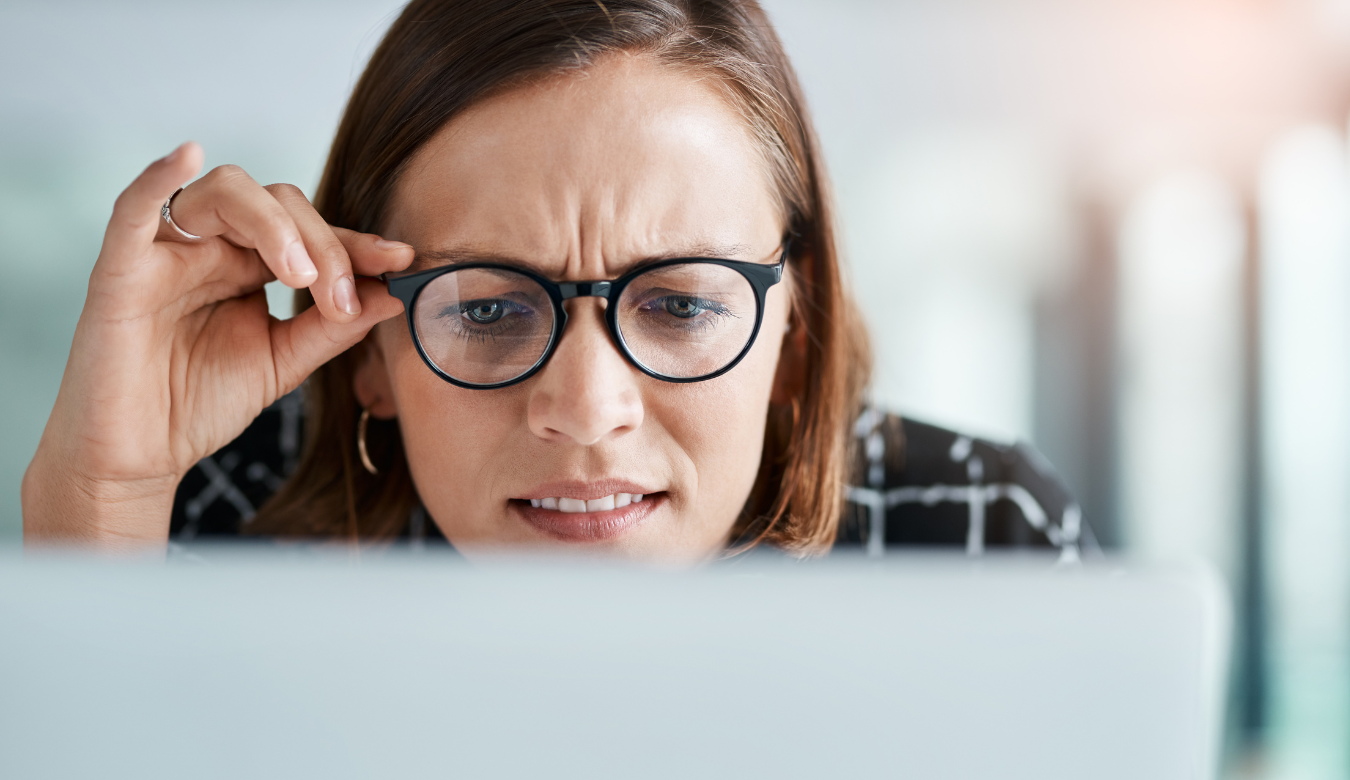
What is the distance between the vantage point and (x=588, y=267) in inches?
31.6

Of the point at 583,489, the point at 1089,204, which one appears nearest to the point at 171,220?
the point at 583,489

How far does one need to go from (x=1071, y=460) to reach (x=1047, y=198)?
1048 mm

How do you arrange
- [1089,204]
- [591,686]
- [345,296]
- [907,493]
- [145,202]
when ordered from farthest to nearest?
1. [1089,204]
2. [907,493]
3. [345,296]
4. [145,202]
5. [591,686]

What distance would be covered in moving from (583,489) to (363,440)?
0.46 meters

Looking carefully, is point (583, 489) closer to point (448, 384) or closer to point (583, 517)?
point (583, 517)

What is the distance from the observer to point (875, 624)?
0.29 metres

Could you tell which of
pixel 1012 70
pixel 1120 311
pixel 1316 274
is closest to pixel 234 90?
pixel 1012 70

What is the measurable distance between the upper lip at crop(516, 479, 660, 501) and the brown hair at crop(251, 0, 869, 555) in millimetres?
295

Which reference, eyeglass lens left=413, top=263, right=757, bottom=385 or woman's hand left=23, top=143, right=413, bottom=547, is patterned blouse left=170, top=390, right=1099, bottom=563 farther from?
eyeglass lens left=413, top=263, right=757, bottom=385

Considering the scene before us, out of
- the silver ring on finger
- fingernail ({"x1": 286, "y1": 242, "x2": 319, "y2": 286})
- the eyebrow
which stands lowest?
fingernail ({"x1": 286, "y1": 242, "x2": 319, "y2": 286})

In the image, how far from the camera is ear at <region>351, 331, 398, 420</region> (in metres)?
1.01

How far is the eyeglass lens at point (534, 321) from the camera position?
0.80m

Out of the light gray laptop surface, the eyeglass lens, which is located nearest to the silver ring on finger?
the eyeglass lens

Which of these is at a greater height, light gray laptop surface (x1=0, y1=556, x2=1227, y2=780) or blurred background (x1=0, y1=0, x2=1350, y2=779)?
blurred background (x1=0, y1=0, x2=1350, y2=779)
